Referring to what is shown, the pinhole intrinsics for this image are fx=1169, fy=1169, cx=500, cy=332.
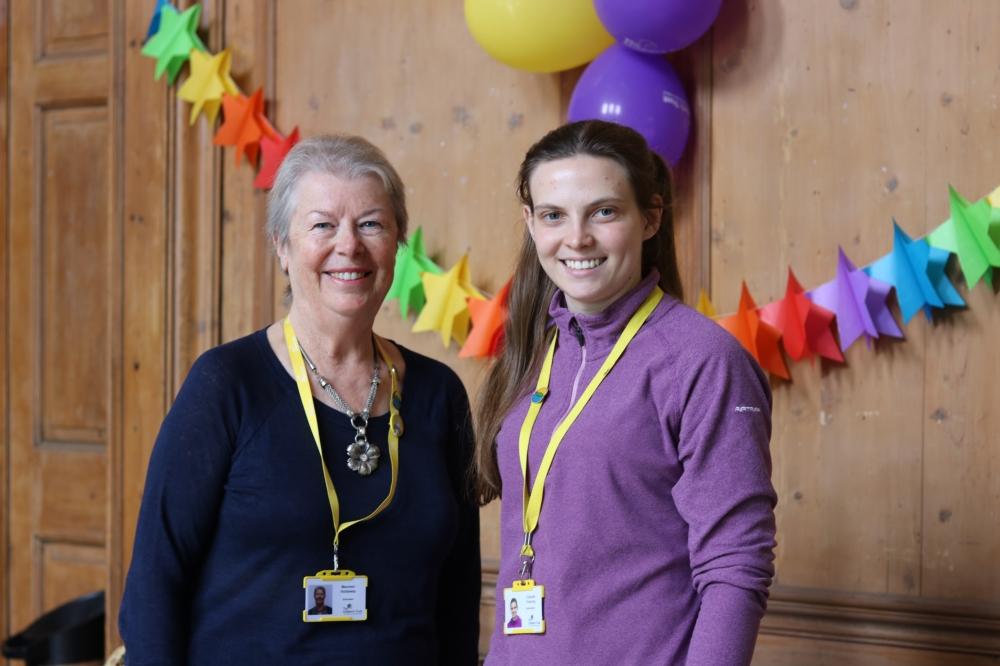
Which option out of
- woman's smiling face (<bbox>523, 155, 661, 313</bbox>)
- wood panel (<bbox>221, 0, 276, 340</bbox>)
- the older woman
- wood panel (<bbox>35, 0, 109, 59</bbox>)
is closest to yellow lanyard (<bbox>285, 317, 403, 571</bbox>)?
the older woman

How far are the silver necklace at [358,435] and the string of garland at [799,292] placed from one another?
500 mm

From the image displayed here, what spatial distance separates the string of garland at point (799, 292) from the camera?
7.59 ft

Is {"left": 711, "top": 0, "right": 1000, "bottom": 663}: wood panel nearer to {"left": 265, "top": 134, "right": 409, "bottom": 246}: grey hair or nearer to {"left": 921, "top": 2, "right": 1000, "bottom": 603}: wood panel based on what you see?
{"left": 921, "top": 2, "right": 1000, "bottom": 603}: wood panel

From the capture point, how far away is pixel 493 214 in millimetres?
2932

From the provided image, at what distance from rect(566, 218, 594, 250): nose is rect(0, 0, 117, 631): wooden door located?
2479mm

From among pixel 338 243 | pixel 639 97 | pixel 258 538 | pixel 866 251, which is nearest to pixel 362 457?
pixel 258 538

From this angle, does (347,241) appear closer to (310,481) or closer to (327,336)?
(327,336)

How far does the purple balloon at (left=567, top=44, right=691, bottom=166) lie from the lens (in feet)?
8.15

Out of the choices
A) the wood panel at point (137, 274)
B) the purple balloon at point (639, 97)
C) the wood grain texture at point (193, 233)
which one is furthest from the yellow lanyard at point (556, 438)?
the wood panel at point (137, 274)

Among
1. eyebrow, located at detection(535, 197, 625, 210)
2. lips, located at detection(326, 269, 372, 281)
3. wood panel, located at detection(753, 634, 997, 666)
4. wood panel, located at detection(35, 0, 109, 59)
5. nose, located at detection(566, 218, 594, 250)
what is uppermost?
wood panel, located at detection(35, 0, 109, 59)

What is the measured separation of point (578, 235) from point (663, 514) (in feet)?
1.21

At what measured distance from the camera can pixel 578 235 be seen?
4.94 feet

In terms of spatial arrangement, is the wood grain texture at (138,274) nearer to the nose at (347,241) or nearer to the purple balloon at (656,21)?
the purple balloon at (656,21)

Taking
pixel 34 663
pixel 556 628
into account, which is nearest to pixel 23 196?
pixel 34 663
